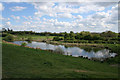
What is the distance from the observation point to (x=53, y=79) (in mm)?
6371

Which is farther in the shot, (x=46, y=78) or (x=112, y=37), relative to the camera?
(x=112, y=37)

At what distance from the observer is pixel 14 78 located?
6.31 metres

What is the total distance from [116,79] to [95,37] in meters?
61.3

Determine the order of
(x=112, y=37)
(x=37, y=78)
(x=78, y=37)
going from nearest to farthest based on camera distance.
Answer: (x=37, y=78)
(x=112, y=37)
(x=78, y=37)

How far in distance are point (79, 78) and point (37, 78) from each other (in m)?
2.46

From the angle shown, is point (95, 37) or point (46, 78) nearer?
point (46, 78)

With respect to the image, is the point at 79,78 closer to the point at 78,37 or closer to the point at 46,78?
the point at 46,78

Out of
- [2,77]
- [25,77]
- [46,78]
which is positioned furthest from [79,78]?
[2,77]

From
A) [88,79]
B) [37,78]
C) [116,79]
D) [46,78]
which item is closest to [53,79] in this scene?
[46,78]

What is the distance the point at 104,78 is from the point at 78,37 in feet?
225

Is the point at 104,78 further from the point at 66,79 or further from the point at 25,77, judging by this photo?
the point at 25,77

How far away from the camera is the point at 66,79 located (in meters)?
6.40

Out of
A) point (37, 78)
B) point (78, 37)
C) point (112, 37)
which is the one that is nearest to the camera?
point (37, 78)

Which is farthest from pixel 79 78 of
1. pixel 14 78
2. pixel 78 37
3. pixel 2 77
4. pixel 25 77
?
pixel 78 37
